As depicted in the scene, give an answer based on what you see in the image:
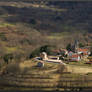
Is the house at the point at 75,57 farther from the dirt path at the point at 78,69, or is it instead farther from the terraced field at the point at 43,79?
the terraced field at the point at 43,79

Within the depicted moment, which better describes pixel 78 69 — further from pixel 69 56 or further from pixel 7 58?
pixel 7 58

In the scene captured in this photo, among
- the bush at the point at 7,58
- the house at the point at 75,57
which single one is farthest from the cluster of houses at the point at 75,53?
the bush at the point at 7,58

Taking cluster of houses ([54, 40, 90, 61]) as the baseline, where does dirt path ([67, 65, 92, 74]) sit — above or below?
below

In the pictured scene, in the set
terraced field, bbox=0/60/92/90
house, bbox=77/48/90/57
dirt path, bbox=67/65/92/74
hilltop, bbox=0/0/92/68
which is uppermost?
hilltop, bbox=0/0/92/68

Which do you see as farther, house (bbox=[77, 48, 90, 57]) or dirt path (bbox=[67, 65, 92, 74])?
house (bbox=[77, 48, 90, 57])

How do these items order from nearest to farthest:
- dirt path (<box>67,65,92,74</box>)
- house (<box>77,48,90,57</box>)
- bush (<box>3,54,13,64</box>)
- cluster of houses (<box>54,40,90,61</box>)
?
dirt path (<box>67,65,92,74</box>) → bush (<box>3,54,13,64</box>) → cluster of houses (<box>54,40,90,61</box>) → house (<box>77,48,90,57</box>)

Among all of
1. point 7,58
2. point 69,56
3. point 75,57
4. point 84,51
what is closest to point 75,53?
point 69,56

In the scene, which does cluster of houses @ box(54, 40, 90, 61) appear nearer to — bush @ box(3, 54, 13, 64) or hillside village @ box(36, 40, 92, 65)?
hillside village @ box(36, 40, 92, 65)

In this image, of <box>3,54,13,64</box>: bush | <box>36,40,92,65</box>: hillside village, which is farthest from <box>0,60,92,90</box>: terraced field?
<box>36,40,92,65</box>: hillside village
